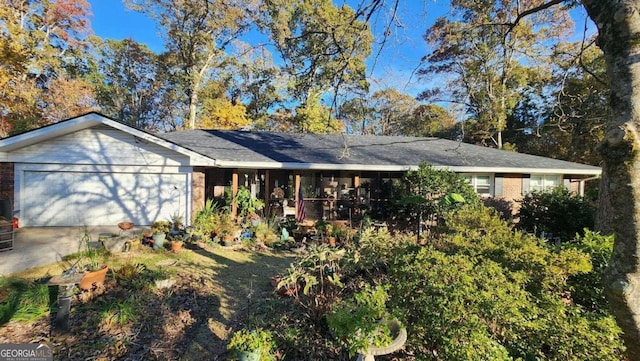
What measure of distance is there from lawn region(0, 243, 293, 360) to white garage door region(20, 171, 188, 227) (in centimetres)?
387

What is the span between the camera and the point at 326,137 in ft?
52.0

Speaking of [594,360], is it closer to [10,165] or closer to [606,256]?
[606,256]

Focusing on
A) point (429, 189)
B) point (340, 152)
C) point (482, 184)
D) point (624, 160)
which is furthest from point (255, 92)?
point (624, 160)

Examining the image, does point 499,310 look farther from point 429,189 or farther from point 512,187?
point 512,187

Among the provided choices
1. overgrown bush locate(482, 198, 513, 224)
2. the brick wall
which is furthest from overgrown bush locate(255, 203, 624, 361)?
the brick wall

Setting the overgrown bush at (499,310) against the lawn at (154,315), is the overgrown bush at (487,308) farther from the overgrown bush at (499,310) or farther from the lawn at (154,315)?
the lawn at (154,315)

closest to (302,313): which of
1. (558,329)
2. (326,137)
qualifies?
(558,329)

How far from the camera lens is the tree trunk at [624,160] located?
2.03 m

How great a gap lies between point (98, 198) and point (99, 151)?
63.2 inches

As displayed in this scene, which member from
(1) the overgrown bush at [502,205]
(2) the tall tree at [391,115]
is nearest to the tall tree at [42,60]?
(1) the overgrown bush at [502,205]

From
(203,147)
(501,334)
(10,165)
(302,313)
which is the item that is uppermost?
(203,147)

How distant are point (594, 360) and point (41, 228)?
43.6 feet

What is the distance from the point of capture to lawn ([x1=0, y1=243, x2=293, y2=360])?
3615 mm

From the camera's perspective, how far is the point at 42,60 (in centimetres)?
1686
